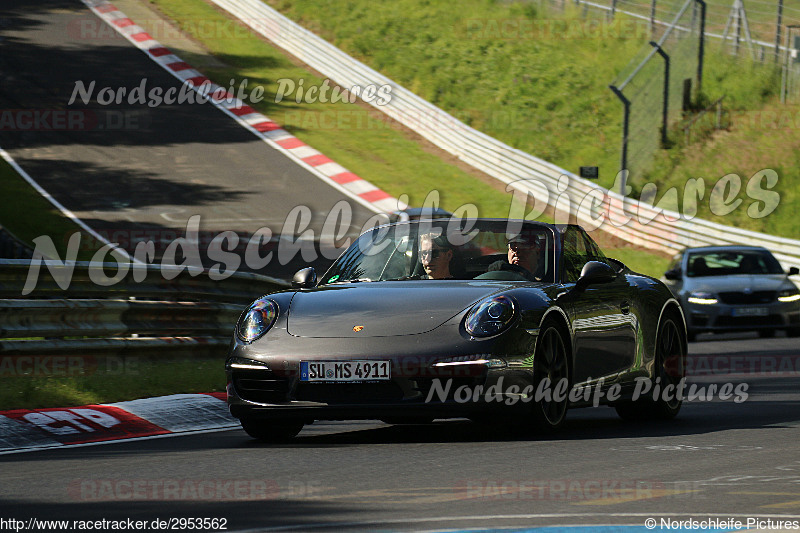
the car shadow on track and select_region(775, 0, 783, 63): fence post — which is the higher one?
select_region(775, 0, 783, 63): fence post

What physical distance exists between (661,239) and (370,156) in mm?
8461

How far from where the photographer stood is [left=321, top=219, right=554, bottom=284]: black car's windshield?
8906 mm

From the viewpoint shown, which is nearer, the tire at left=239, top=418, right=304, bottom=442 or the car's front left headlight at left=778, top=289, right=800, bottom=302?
the tire at left=239, top=418, right=304, bottom=442

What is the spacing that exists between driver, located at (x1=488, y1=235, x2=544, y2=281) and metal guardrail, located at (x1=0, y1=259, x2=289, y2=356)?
3.21 m

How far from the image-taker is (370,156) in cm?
3356

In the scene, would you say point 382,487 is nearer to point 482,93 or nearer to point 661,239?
point 661,239

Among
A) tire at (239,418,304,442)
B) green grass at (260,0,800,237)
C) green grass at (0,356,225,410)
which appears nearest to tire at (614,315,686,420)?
tire at (239,418,304,442)

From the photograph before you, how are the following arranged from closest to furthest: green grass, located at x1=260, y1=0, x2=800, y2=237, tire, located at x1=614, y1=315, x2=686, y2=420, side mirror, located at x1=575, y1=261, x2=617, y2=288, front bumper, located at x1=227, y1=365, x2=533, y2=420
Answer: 1. front bumper, located at x1=227, y1=365, x2=533, y2=420
2. side mirror, located at x1=575, y1=261, x2=617, y2=288
3. tire, located at x1=614, y1=315, x2=686, y2=420
4. green grass, located at x1=260, y1=0, x2=800, y2=237

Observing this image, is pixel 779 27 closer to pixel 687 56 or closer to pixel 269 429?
pixel 687 56

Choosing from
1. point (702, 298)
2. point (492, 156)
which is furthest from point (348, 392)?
point (492, 156)

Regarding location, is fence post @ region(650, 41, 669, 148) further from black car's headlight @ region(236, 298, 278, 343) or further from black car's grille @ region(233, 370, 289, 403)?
black car's grille @ region(233, 370, 289, 403)

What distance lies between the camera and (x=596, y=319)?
8.95 m

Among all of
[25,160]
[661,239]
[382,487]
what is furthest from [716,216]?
[382,487]

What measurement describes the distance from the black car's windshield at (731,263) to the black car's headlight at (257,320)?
12.7 meters
